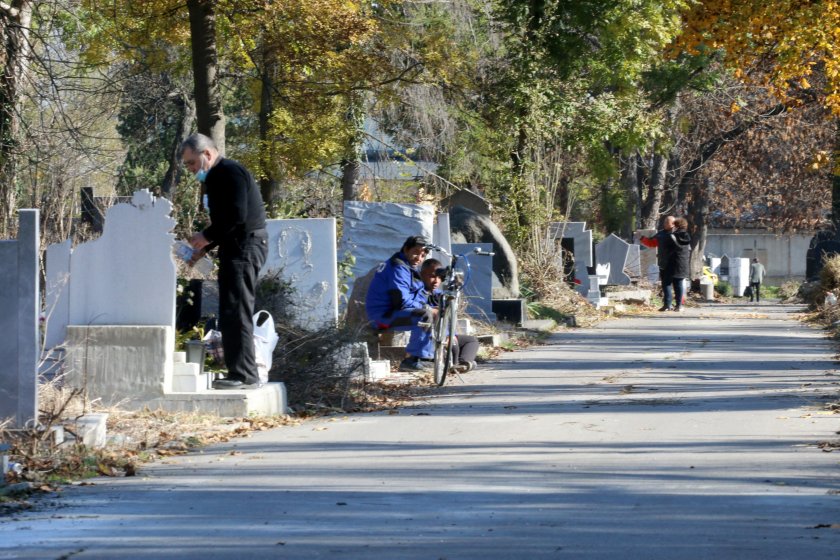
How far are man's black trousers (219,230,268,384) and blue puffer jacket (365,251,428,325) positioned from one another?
139 inches

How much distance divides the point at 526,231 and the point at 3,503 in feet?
66.3

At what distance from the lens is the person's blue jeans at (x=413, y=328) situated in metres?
13.5

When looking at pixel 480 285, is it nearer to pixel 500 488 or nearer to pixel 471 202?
pixel 471 202

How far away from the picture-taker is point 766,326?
23.4 meters

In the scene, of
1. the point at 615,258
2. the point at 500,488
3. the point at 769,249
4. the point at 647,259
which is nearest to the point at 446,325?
the point at 500,488

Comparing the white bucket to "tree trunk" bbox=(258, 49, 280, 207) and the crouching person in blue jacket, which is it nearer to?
the crouching person in blue jacket

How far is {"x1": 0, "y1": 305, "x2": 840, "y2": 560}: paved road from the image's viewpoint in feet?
17.9

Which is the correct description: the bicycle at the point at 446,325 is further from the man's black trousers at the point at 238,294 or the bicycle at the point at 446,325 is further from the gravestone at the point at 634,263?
the gravestone at the point at 634,263

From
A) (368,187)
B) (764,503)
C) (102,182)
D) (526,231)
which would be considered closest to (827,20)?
(526,231)

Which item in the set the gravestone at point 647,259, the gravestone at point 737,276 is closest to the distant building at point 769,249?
the gravestone at point 737,276

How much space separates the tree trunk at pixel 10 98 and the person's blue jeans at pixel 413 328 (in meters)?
4.59

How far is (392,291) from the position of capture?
13.6 metres

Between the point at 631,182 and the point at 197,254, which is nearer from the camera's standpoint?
the point at 197,254

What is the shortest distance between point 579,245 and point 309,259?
19.7 m
